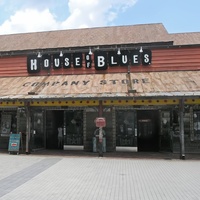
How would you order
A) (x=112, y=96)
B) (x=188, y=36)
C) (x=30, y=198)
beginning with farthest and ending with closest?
(x=188, y=36) → (x=112, y=96) → (x=30, y=198)

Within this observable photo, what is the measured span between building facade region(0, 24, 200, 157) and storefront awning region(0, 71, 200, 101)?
0.15 ft

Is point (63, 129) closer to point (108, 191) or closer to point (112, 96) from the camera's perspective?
point (112, 96)

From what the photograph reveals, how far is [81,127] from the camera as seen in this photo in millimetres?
16078

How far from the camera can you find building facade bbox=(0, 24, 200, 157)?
13.8 m

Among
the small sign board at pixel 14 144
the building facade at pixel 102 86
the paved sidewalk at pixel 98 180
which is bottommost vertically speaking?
the paved sidewalk at pixel 98 180

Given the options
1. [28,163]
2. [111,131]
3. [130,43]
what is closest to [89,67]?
[130,43]

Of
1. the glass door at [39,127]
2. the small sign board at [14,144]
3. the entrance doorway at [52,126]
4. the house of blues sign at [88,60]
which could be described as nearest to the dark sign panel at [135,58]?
the house of blues sign at [88,60]

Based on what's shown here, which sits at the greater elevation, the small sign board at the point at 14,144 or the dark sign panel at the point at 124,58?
the dark sign panel at the point at 124,58

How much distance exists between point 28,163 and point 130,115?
22.7 feet

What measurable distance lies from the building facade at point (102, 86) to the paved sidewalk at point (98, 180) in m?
3.36

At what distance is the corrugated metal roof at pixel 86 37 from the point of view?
1683 cm

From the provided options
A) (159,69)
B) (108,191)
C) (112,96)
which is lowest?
(108,191)

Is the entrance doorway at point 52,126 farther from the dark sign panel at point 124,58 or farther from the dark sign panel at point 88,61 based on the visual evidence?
the dark sign panel at point 124,58

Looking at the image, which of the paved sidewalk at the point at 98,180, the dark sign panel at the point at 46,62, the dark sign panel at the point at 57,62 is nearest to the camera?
the paved sidewalk at the point at 98,180
